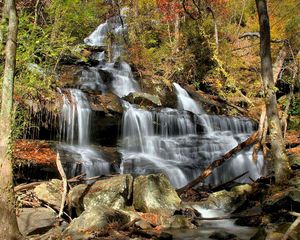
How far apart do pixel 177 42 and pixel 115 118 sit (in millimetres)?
11052

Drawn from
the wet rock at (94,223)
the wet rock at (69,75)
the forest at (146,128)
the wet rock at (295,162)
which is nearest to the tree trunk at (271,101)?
the forest at (146,128)

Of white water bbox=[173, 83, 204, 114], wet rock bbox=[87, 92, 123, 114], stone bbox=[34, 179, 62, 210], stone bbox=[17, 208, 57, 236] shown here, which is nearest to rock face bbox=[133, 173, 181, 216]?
stone bbox=[34, 179, 62, 210]

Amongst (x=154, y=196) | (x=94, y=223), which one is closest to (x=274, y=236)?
(x=94, y=223)

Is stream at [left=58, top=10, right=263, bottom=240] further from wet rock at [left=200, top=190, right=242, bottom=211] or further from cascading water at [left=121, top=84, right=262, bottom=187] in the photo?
wet rock at [left=200, top=190, right=242, bottom=211]

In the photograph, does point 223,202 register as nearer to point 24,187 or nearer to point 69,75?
point 24,187

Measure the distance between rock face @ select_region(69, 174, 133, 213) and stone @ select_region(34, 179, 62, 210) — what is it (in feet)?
1.36

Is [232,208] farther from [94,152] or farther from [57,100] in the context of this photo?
[57,100]

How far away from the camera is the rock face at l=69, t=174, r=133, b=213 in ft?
28.0

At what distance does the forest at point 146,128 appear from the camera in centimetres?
752

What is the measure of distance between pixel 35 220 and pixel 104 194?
1.72 m

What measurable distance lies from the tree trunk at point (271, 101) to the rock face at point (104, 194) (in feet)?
12.8

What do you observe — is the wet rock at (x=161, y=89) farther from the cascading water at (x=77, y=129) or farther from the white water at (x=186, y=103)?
the cascading water at (x=77, y=129)

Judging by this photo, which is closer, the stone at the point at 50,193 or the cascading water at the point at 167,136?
the stone at the point at 50,193

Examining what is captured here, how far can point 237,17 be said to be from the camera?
29234 millimetres
